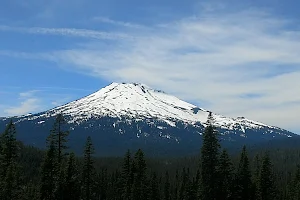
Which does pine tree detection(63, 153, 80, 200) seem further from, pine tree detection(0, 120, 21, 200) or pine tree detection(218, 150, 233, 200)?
pine tree detection(218, 150, 233, 200)

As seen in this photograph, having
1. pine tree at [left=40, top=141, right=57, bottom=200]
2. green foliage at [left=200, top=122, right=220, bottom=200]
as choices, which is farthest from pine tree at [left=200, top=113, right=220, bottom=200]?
pine tree at [left=40, top=141, right=57, bottom=200]

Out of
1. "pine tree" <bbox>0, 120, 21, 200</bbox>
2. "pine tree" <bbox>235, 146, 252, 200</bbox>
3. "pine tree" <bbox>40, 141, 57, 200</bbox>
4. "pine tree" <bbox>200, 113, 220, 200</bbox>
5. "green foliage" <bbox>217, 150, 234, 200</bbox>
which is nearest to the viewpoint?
"pine tree" <bbox>0, 120, 21, 200</bbox>

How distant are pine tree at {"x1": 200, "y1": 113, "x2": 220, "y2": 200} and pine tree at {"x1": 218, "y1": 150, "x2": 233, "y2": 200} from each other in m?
1.17

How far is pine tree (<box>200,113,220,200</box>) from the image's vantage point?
44156 mm

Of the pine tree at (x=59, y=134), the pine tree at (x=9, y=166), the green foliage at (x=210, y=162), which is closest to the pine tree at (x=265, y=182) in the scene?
the green foliage at (x=210, y=162)

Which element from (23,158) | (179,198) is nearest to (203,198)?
(179,198)

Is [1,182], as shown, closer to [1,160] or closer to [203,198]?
[1,160]

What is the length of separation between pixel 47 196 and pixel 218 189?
1811cm

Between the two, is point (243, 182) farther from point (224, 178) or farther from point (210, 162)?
point (210, 162)

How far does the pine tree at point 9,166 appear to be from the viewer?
42719 mm

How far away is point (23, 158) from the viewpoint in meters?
197

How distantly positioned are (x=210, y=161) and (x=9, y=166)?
65.7 ft

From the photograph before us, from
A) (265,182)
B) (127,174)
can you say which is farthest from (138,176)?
(265,182)

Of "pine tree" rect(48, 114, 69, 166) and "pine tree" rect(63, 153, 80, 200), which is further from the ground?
"pine tree" rect(48, 114, 69, 166)
